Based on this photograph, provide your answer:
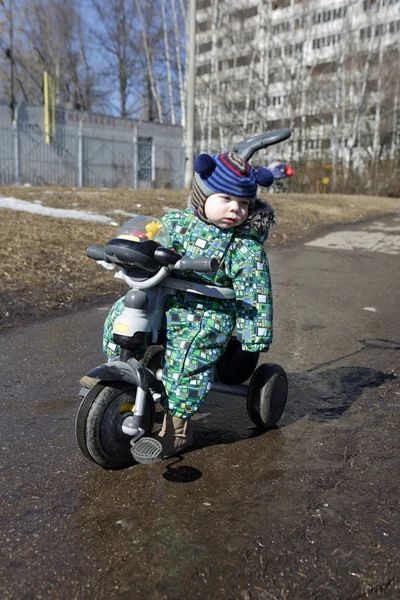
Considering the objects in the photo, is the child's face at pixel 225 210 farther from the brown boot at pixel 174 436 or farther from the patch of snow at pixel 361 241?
the patch of snow at pixel 361 241

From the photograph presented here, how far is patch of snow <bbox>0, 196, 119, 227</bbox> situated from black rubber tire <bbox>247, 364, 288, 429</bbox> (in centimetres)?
675

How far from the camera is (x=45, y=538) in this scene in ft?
6.63

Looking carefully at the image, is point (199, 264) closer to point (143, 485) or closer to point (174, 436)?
point (174, 436)

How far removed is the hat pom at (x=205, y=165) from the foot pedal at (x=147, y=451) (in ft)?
3.89

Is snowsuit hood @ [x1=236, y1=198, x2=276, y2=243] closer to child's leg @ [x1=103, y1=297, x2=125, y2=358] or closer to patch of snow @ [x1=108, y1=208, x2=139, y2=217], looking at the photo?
child's leg @ [x1=103, y1=297, x2=125, y2=358]

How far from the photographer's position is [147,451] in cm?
238

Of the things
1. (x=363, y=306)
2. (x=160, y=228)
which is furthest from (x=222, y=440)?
(x=363, y=306)

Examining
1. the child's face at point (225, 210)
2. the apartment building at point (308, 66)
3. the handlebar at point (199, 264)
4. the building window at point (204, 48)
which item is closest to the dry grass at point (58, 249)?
the child's face at point (225, 210)

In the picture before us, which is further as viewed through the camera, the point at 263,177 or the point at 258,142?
the point at 258,142

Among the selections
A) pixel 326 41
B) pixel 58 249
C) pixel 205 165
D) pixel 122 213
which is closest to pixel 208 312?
pixel 205 165

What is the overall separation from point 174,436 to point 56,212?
799 centimetres

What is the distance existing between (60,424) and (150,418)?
67cm

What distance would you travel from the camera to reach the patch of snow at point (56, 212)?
9648 millimetres

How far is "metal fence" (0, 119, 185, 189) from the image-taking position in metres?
23.5
